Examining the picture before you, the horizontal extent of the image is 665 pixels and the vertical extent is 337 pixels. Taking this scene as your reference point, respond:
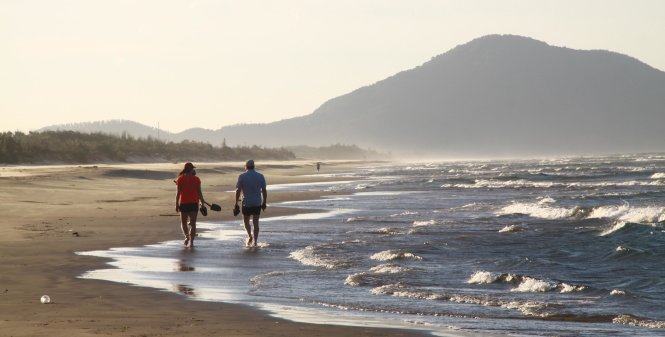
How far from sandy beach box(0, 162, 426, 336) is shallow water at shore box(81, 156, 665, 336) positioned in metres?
0.67

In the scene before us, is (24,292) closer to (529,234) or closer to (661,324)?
(661,324)

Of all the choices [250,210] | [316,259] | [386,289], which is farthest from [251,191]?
[386,289]

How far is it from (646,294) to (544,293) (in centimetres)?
131

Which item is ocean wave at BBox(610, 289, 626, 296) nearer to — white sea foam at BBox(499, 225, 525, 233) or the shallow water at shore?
the shallow water at shore

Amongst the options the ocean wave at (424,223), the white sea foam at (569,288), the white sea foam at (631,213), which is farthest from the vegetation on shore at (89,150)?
the white sea foam at (569,288)

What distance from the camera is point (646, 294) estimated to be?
14086 mm

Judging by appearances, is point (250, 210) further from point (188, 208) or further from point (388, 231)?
point (388, 231)

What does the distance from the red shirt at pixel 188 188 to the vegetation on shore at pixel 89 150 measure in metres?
46.5

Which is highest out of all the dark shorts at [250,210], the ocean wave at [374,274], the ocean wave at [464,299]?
the dark shorts at [250,210]

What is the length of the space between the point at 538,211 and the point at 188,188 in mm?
12620

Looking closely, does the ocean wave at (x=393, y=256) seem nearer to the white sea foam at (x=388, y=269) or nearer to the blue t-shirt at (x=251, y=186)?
the white sea foam at (x=388, y=269)

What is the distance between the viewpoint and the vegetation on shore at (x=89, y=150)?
67.2 metres

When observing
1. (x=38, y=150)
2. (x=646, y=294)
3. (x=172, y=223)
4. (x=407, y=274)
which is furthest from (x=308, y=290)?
(x=38, y=150)

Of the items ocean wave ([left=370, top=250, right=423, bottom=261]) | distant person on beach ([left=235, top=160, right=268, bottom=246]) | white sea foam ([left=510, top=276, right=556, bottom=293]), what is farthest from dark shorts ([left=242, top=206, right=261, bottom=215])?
white sea foam ([left=510, top=276, right=556, bottom=293])
